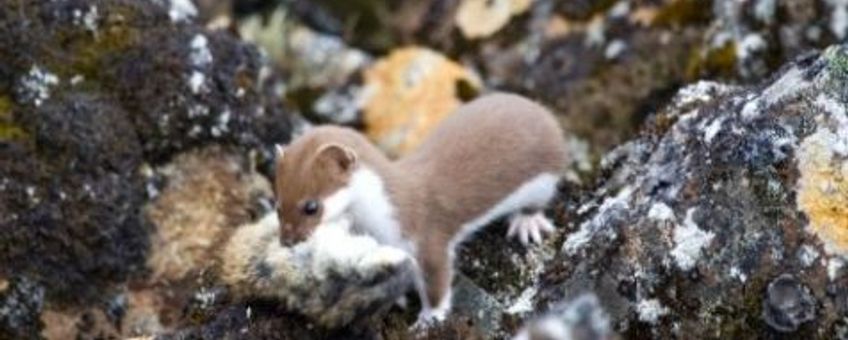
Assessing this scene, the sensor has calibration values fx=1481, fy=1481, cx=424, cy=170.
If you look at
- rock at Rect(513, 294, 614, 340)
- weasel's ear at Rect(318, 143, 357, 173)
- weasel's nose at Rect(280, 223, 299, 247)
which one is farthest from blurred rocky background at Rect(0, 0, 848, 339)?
weasel's ear at Rect(318, 143, 357, 173)

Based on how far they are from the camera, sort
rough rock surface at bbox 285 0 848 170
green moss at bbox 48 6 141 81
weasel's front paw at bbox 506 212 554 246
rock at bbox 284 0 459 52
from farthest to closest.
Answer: rock at bbox 284 0 459 52, rough rock surface at bbox 285 0 848 170, green moss at bbox 48 6 141 81, weasel's front paw at bbox 506 212 554 246

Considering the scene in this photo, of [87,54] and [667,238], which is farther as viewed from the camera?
[87,54]

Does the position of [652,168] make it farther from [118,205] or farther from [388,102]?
[388,102]

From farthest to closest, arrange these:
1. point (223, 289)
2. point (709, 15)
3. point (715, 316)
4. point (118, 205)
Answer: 1. point (709, 15)
2. point (118, 205)
3. point (223, 289)
4. point (715, 316)

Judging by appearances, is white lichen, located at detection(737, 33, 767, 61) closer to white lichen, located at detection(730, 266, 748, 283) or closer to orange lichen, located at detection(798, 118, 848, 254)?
orange lichen, located at detection(798, 118, 848, 254)

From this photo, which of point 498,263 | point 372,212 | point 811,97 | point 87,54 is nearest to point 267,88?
point 87,54

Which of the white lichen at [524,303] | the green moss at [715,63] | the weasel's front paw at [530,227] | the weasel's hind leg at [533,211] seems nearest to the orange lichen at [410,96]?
the green moss at [715,63]
